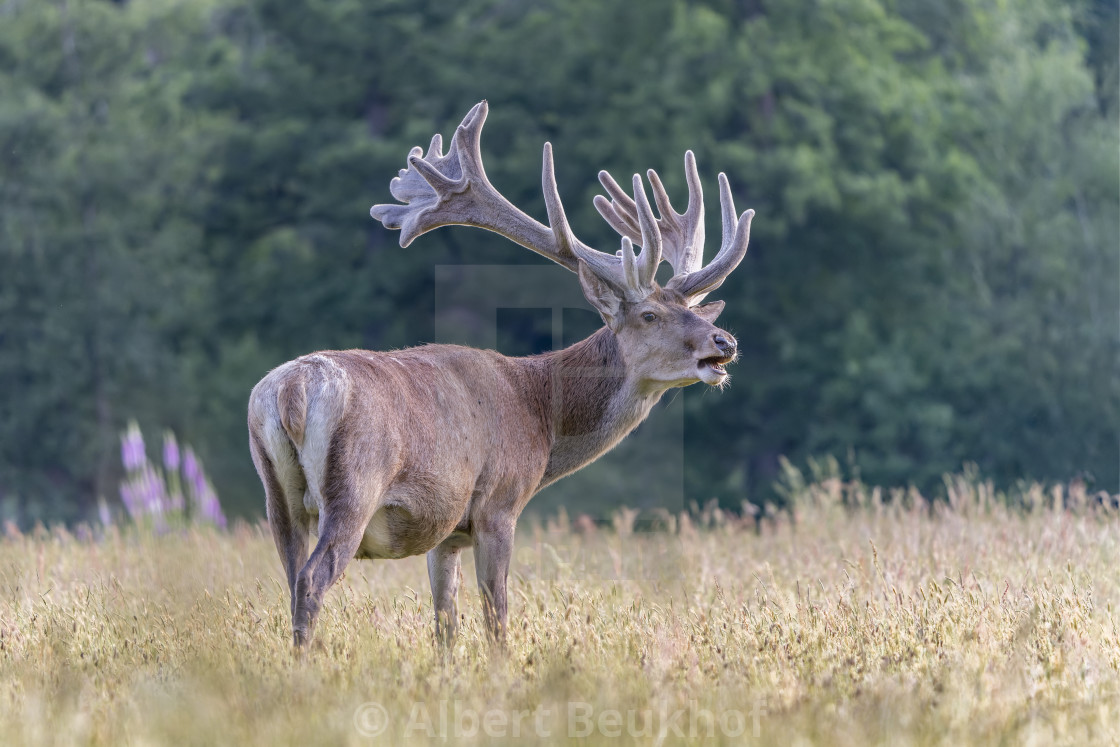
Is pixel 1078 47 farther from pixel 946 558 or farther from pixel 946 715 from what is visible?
pixel 946 715

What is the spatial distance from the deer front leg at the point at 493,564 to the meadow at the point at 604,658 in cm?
16

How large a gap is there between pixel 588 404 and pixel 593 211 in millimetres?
12815

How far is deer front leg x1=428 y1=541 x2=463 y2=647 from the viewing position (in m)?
5.72

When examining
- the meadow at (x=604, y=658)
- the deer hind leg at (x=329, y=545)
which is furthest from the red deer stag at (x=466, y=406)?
the meadow at (x=604, y=658)

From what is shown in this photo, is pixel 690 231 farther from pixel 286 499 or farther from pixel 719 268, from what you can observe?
pixel 286 499

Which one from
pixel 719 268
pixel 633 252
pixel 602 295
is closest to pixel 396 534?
pixel 602 295

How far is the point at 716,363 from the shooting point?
6.17m

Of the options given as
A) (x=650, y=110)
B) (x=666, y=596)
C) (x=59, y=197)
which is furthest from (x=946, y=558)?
(x=59, y=197)

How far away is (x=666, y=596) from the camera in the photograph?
6473mm

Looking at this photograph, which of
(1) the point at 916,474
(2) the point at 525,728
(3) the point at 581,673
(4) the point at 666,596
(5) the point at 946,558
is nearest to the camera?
(2) the point at 525,728

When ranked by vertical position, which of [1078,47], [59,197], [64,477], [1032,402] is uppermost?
[1078,47]

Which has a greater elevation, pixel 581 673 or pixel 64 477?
pixel 581 673

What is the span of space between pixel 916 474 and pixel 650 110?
6585 millimetres

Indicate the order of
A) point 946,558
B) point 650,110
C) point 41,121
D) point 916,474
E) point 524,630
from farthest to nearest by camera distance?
point 41,121
point 650,110
point 916,474
point 946,558
point 524,630
